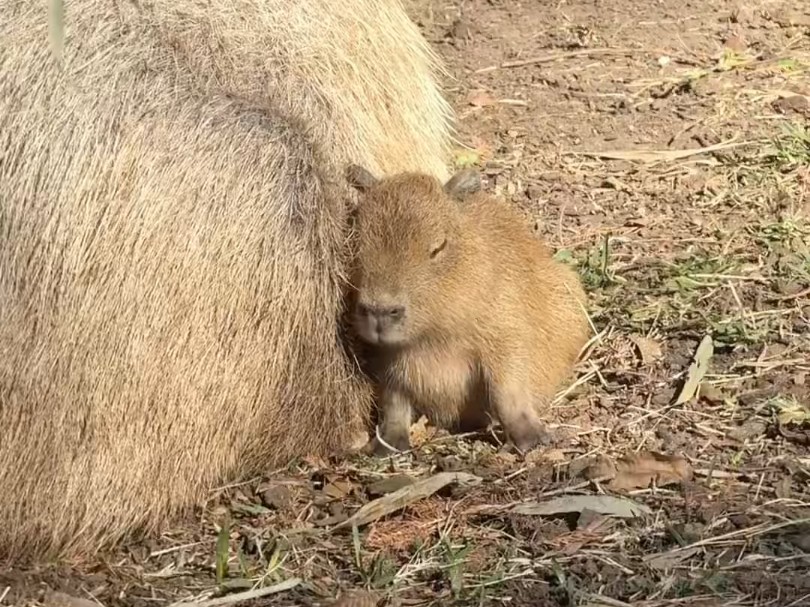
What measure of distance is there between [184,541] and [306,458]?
359 mm

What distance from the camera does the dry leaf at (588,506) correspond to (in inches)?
106

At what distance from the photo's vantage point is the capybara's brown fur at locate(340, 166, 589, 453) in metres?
2.84

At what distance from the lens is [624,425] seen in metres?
3.06

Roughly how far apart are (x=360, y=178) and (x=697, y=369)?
0.92 meters

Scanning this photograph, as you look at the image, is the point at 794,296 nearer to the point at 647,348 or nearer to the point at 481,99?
the point at 647,348

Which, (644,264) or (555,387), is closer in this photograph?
(555,387)

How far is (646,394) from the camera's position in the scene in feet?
10.5

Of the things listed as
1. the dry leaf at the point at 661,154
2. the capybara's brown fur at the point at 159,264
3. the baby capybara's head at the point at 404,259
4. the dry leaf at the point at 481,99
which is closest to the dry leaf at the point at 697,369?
the baby capybara's head at the point at 404,259

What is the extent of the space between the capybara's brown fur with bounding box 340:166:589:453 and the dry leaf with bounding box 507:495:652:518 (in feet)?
0.85

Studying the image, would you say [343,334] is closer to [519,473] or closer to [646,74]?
[519,473]

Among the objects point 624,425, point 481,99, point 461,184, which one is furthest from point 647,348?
point 481,99

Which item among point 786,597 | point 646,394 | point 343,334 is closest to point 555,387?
point 646,394

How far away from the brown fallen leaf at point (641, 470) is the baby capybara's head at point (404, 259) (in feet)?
1.50

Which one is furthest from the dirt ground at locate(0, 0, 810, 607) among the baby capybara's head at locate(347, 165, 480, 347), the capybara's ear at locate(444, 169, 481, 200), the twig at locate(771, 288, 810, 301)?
the capybara's ear at locate(444, 169, 481, 200)
